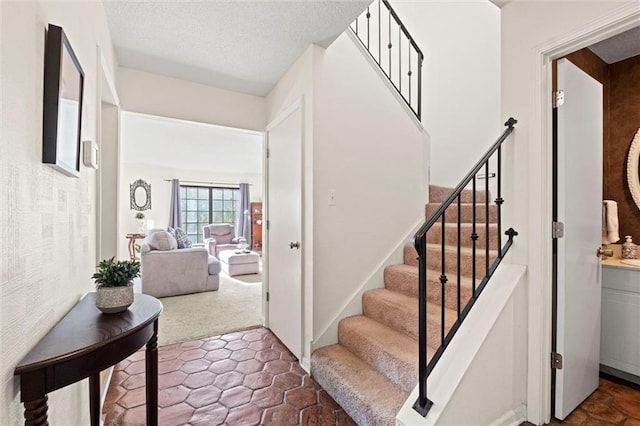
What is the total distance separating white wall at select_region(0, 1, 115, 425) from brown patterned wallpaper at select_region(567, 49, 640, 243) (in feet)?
10.6

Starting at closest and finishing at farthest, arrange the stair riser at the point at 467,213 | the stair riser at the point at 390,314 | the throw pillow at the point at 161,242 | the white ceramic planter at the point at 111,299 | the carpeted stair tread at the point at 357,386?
the white ceramic planter at the point at 111,299, the carpeted stair tread at the point at 357,386, the stair riser at the point at 390,314, the stair riser at the point at 467,213, the throw pillow at the point at 161,242

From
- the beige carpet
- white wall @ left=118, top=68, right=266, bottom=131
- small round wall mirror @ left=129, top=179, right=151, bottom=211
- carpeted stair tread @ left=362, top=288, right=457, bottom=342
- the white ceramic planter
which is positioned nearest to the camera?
the white ceramic planter

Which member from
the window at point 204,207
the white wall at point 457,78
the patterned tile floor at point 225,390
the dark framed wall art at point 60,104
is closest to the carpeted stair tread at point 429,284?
the patterned tile floor at point 225,390

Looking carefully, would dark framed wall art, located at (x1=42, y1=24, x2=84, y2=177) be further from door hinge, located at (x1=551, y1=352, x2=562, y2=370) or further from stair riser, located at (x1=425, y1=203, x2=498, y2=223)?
stair riser, located at (x1=425, y1=203, x2=498, y2=223)

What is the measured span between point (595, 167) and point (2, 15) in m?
2.76

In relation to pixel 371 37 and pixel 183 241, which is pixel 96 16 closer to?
pixel 371 37

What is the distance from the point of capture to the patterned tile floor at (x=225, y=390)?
5.73 ft

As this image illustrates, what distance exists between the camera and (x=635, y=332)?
1977mm

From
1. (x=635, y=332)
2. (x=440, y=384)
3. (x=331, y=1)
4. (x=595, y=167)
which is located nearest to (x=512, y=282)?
(x=440, y=384)

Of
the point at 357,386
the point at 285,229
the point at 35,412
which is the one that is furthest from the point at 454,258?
the point at 35,412

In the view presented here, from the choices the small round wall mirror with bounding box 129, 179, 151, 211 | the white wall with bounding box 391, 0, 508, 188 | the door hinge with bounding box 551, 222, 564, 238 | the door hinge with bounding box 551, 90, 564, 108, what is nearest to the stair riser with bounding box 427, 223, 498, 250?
the door hinge with bounding box 551, 222, 564, 238

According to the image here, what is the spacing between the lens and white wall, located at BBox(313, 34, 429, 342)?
227cm

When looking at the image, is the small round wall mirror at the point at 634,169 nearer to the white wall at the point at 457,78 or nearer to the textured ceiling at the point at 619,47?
the textured ceiling at the point at 619,47

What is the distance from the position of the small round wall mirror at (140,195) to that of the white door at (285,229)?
20.3 feet
